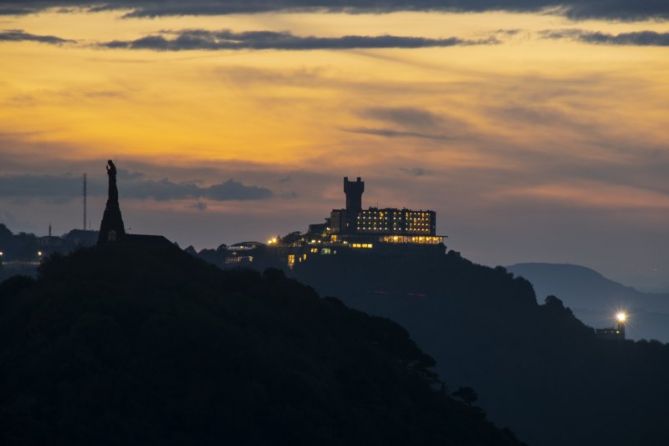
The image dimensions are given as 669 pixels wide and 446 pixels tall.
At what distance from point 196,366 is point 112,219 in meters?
29.5

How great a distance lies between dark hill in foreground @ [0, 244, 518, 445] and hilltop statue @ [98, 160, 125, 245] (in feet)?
9.16

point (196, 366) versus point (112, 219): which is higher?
point (112, 219)

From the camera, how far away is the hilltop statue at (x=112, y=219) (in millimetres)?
150625

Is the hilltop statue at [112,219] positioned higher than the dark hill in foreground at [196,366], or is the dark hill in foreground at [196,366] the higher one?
the hilltop statue at [112,219]

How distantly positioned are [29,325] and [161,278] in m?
18.6

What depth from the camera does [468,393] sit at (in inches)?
5837

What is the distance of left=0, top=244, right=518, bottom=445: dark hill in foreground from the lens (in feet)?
387

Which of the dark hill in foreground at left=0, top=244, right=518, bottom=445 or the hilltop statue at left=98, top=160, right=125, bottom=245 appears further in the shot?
the hilltop statue at left=98, top=160, right=125, bottom=245

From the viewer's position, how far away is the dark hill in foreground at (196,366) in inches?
4648

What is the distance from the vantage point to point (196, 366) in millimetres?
127188

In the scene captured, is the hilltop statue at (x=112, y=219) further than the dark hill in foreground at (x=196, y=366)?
Yes

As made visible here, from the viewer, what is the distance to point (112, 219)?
500 ft

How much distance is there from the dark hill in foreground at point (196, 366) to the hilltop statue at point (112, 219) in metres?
2.79

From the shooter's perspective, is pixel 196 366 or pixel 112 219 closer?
pixel 196 366
